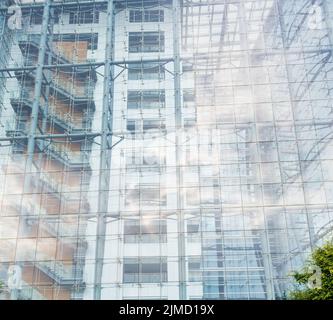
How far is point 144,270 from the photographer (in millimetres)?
12945

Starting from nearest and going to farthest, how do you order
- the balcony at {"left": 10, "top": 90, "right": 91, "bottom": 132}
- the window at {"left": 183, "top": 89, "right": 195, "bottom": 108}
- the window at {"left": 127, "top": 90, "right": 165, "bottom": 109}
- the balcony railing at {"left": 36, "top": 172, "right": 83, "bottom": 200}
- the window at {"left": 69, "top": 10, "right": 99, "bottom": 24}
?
1. the balcony railing at {"left": 36, "top": 172, "right": 83, "bottom": 200}
2. the balcony at {"left": 10, "top": 90, "right": 91, "bottom": 132}
3. the window at {"left": 127, "top": 90, "right": 165, "bottom": 109}
4. the window at {"left": 183, "top": 89, "right": 195, "bottom": 108}
5. the window at {"left": 69, "top": 10, "right": 99, "bottom": 24}

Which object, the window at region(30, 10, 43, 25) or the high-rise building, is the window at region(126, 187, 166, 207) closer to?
the high-rise building

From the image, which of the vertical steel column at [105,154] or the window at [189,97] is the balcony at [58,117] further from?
the window at [189,97]

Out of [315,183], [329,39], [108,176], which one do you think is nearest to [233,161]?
[315,183]

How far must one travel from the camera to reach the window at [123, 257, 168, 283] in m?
12.7

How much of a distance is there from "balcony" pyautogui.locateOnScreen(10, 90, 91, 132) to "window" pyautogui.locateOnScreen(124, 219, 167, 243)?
10.0ft

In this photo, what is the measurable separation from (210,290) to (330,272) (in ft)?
21.3

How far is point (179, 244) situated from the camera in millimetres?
11977

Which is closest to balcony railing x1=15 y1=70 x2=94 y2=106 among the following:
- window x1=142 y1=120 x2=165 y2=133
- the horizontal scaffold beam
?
the horizontal scaffold beam

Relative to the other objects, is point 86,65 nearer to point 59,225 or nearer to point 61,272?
point 59,225

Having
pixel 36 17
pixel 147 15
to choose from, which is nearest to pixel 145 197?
pixel 147 15

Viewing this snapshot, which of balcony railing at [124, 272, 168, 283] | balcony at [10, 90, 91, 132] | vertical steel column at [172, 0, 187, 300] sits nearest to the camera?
vertical steel column at [172, 0, 187, 300]

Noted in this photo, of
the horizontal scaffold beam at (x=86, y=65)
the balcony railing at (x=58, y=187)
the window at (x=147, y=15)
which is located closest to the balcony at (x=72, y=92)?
the horizontal scaffold beam at (x=86, y=65)

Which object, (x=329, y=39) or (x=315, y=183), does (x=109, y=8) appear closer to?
(x=329, y=39)
